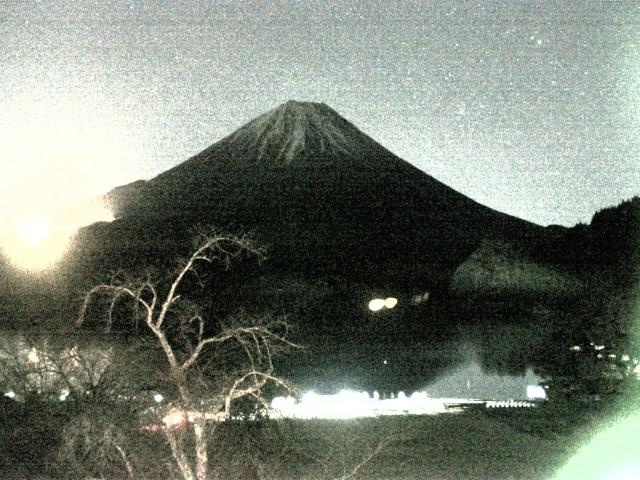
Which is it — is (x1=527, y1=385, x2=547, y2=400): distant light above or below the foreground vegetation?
above

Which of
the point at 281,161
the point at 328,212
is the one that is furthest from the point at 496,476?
the point at 281,161

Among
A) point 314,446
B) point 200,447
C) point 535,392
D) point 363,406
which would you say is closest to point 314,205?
point 535,392

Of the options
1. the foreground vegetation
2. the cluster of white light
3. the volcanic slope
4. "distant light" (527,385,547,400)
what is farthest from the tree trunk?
the volcanic slope

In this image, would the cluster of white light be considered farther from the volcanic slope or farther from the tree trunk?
the volcanic slope

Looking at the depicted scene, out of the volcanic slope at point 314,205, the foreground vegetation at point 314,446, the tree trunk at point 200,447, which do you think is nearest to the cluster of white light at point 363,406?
the foreground vegetation at point 314,446

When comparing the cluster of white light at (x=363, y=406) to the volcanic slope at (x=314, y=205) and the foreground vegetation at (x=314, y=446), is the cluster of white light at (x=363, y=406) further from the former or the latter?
the volcanic slope at (x=314, y=205)

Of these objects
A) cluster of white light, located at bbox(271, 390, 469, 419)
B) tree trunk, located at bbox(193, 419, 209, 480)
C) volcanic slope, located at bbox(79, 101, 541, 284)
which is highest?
volcanic slope, located at bbox(79, 101, 541, 284)

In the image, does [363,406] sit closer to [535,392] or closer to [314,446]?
[535,392]
